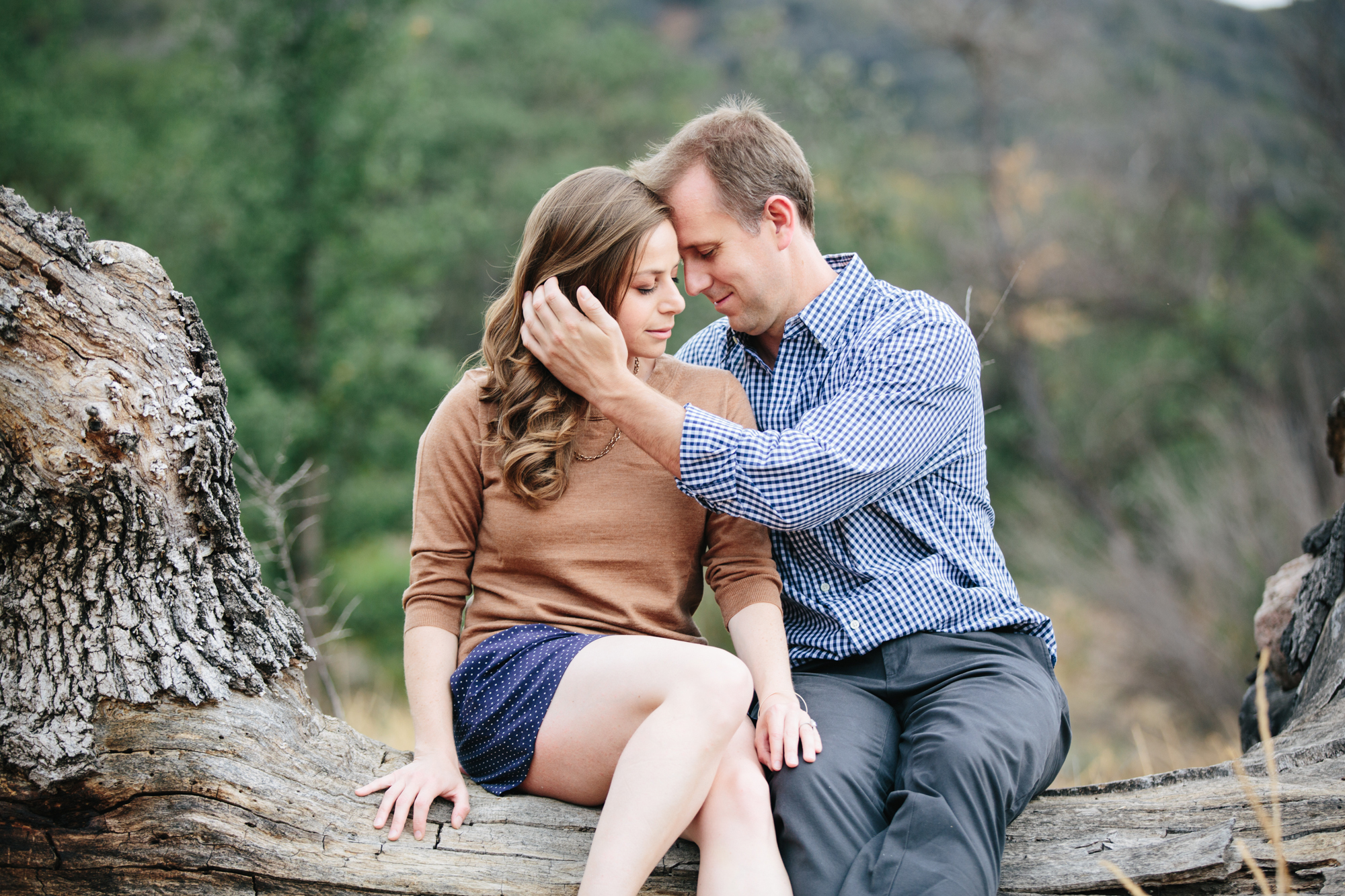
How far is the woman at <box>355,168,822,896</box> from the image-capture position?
76.5 inches

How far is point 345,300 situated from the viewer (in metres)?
9.66

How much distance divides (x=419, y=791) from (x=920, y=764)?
100 cm

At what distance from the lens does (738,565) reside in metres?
2.26

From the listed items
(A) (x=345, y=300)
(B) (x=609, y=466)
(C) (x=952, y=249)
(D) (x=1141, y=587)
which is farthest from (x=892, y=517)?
(C) (x=952, y=249)

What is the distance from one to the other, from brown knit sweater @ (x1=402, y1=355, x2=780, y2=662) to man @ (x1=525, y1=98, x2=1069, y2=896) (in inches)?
7.1

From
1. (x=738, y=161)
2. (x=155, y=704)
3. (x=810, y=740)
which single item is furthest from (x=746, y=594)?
(x=155, y=704)

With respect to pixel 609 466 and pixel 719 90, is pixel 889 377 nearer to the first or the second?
pixel 609 466

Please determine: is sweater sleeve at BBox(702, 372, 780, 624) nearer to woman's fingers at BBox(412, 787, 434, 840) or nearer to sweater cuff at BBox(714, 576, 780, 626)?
sweater cuff at BBox(714, 576, 780, 626)

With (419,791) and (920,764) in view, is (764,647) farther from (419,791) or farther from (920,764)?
(419,791)

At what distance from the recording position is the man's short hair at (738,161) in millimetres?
2422

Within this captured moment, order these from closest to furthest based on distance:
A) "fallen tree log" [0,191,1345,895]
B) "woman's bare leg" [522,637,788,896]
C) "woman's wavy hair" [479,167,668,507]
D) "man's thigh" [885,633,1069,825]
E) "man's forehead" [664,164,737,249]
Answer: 1. "woman's bare leg" [522,637,788,896]
2. "fallen tree log" [0,191,1345,895]
3. "man's thigh" [885,633,1069,825]
4. "woman's wavy hair" [479,167,668,507]
5. "man's forehead" [664,164,737,249]

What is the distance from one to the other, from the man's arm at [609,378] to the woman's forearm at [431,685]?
0.62 meters

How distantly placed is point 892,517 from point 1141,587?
564 centimetres

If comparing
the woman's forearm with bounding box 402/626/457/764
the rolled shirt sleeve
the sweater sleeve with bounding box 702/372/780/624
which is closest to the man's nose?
the rolled shirt sleeve
